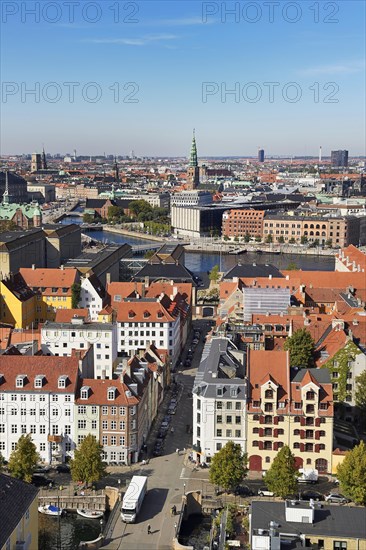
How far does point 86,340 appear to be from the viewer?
2878 cm

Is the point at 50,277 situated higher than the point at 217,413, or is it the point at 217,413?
the point at 50,277

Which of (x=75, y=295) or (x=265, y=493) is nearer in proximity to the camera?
(x=265, y=493)

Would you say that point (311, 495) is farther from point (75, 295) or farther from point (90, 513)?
point (75, 295)

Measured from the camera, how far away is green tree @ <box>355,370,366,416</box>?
80.4 feet

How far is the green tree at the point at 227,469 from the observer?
19609 millimetres

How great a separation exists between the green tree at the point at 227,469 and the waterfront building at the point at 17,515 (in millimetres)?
5187

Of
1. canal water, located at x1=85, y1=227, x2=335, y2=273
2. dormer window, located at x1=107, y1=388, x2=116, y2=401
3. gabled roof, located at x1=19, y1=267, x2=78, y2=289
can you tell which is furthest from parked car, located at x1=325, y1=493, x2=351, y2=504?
→ canal water, located at x1=85, y1=227, x2=335, y2=273

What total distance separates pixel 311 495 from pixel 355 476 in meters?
1.66

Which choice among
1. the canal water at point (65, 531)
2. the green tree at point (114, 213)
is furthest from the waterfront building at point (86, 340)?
the green tree at point (114, 213)

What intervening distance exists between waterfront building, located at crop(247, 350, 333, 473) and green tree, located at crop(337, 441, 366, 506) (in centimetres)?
197

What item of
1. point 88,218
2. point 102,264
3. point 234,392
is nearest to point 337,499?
point 234,392

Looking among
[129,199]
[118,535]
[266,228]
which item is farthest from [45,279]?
[129,199]

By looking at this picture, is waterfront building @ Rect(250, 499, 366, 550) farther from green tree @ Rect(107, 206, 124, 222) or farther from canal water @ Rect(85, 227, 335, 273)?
green tree @ Rect(107, 206, 124, 222)

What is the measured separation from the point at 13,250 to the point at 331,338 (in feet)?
77.3
